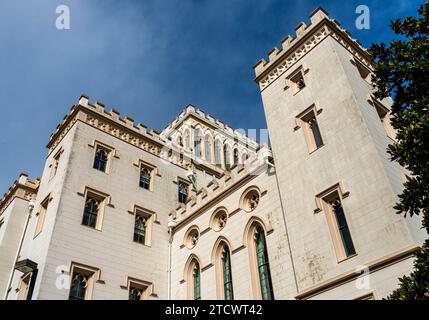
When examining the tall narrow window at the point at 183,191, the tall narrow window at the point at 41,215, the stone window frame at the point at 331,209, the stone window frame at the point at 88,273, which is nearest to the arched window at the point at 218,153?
the tall narrow window at the point at 183,191

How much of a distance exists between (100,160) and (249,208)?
28.0 ft

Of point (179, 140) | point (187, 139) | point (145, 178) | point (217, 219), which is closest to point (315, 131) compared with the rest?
point (217, 219)

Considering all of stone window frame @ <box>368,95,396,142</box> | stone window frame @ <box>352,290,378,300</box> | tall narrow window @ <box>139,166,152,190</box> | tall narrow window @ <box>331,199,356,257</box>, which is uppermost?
tall narrow window @ <box>139,166,152,190</box>

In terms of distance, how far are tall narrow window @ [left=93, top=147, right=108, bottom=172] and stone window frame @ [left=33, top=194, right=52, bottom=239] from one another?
276cm

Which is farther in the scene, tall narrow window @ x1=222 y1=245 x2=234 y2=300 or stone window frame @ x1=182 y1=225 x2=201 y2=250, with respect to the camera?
stone window frame @ x1=182 y1=225 x2=201 y2=250

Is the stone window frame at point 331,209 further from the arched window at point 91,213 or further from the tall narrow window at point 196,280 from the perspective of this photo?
the arched window at point 91,213

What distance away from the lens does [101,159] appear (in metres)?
20.8

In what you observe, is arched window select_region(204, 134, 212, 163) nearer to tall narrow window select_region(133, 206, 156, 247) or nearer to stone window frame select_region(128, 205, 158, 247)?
stone window frame select_region(128, 205, 158, 247)

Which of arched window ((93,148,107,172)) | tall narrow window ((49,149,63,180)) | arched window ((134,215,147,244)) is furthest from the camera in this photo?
tall narrow window ((49,149,63,180))

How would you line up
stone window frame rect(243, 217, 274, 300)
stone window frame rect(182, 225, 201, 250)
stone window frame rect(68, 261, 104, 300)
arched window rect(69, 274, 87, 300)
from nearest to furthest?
stone window frame rect(243, 217, 274, 300)
arched window rect(69, 274, 87, 300)
stone window frame rect(68, 261, 104, 300)
stone window frame rect(182, 225, 201, 250)

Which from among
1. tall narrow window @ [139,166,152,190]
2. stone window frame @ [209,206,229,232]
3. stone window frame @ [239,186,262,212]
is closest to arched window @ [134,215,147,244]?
tall narrow window @ [139,166,152,190]

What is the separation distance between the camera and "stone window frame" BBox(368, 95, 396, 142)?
15760 millimetres

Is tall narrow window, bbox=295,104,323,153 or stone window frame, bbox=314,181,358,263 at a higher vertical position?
tall narrow window, bbox=295,104,323,153
